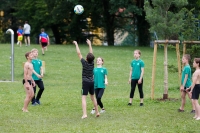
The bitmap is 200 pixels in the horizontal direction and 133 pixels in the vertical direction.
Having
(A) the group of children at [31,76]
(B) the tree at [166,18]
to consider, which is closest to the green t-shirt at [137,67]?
(A) the group of children at [31,76]

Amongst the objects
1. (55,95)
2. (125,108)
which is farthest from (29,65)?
(55,95)

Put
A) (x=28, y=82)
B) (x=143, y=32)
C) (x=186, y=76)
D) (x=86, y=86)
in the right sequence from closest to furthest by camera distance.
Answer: (x=86, y=86)
(x=186, y=76)
(x=28, y=82)
(x=143, y=32)

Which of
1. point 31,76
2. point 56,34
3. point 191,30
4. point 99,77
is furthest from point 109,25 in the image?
point 99,77

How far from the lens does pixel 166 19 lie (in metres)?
23.7

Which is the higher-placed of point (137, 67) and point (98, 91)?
point (137, 67)

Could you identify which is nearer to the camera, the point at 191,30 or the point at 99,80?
the point at 99,80

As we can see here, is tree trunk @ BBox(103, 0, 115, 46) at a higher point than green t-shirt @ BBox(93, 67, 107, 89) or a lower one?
higher

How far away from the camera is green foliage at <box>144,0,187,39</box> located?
2222 cm

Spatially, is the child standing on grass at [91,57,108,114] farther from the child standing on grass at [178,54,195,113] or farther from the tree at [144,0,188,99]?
the tree at [144,0,188,99]

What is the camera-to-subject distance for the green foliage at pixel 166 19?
72.9ft

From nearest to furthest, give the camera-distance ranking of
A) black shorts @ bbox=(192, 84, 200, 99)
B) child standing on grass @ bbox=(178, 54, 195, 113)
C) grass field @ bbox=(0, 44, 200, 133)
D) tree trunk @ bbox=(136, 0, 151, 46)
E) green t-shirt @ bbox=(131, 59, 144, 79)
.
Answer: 1. grass field @ bbox=(0, 44, 200, 133)
2. black shorts @ bbox=(192, 84, 200, 99)
3. child standing on grass @ bbox=(178, 54, 195, 113)
4. green t-shirt @ bbox=(131, 59, 144, 79)
5. tree trunk @ bbox=(136, 0, 151, 46)

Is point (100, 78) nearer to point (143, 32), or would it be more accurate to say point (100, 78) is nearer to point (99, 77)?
point (99, 77)

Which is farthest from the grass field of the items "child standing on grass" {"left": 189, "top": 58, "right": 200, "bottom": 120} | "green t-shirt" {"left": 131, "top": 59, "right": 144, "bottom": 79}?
"green t-shirt" {"left": 131, "top": 59, "right": 144, "bottom": 79}

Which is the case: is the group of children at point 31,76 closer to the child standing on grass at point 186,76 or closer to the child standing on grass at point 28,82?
the child standing on grass at point 28,82
